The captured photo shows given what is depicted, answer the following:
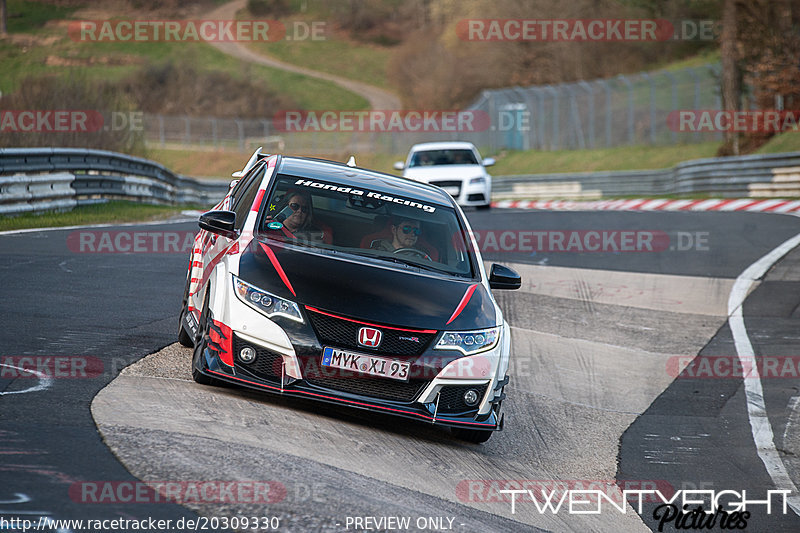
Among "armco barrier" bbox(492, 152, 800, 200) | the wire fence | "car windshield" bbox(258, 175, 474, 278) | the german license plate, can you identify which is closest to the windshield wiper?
"car windshield" bbox(258, 175, 474, 278)

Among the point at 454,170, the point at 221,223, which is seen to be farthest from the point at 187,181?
the point at 221,223

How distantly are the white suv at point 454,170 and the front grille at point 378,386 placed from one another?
16.7m

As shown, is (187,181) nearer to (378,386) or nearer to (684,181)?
(684,181)

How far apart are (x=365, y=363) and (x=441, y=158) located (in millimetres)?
18504

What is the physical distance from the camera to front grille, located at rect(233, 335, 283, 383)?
5977 millimetres

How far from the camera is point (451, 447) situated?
6.45m

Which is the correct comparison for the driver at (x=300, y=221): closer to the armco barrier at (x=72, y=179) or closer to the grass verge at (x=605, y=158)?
the armco barrier at (x=72, y=179)

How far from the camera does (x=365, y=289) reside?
20.6 ft

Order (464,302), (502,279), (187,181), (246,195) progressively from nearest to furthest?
(464,302)
(502,279)
(246,195)
(187,181)

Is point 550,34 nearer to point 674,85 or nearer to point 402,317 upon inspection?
point 674,85

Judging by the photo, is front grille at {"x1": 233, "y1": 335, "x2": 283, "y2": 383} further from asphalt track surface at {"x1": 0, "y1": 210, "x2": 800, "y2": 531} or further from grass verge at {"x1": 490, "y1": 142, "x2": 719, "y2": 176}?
grass verge at {"x1": 490, "y1": 142, "x2": 719, "y2": 176}

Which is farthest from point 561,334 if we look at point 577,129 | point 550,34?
Answer: point 550,34

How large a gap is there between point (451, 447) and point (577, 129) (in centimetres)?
3823

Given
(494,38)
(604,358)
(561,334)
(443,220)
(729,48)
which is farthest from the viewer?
(494,38)
